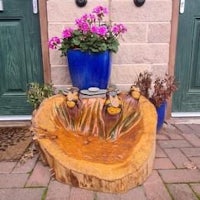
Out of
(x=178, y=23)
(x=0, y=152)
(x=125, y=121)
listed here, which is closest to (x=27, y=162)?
(x=0, y=152)

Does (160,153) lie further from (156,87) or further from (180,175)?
(156,87)

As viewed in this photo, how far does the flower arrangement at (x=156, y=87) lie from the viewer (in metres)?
2.45

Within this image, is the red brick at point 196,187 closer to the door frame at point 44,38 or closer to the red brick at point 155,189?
the red brick at point 155,189

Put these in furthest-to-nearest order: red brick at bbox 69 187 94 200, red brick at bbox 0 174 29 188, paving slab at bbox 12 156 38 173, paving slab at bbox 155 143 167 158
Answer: paving slab at bbox 155 143 167 158 < paving slab at bbox 12 156 38 173 < red brick at bbox 0 174 29 188 < red brick at bbox 69 187 94 200

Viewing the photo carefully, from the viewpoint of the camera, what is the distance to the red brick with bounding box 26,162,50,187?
169cm

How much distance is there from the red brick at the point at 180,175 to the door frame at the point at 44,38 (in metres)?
1.51

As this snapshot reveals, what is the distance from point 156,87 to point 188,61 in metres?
0.61

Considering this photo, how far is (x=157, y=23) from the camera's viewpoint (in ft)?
8.54

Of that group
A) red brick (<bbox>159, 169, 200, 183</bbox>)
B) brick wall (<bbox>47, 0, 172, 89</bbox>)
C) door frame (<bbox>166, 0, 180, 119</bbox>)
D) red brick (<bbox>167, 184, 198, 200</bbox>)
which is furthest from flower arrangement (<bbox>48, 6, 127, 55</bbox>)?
red brick (<bbox>167, 184, 198, 200</bbox>)

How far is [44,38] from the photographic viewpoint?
2.61m

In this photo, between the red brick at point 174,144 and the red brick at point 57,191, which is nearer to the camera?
the red brick at point 57,191

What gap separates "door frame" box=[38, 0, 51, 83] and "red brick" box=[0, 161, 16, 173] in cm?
103

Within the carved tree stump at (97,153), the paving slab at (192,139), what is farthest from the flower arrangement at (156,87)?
the paving slab at (192,139)

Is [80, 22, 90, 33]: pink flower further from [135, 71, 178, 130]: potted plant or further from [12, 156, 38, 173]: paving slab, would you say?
[12, 156, 38, 173]: paving slab
